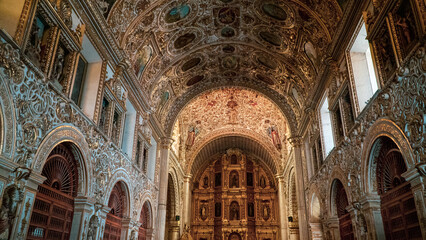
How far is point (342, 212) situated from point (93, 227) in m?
9.14

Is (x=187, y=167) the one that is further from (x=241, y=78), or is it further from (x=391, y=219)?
(x=391, y=219)

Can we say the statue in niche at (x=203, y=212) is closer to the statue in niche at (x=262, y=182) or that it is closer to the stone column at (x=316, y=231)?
the statue in niche at (x=262, y=182)

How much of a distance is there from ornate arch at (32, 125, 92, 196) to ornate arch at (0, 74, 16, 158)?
0.90 m

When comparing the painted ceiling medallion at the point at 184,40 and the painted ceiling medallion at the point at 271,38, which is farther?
the painted ceiling medallion at the point at 184,40

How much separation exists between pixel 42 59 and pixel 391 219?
33.0 feet

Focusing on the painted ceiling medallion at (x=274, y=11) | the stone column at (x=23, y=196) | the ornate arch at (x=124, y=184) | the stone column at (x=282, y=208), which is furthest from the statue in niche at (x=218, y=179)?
the stone column at (x=23, y=196)

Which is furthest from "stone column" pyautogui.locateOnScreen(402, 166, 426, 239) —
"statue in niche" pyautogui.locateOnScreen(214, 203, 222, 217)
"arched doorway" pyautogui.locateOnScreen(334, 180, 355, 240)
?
"statue in niche" pyautogui.locateOnScreen(214, 203, 222, 217)

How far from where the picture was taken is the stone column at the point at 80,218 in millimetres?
9414

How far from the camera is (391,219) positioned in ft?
28.5

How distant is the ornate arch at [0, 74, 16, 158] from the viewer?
6.52m

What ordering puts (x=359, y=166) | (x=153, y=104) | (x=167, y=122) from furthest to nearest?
(x=167, y=122)
(x=153, y=104)
(x=359, y=166)

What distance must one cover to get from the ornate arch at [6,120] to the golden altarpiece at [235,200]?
86.5 feet

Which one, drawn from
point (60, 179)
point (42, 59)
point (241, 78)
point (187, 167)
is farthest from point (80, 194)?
point (187, 167)

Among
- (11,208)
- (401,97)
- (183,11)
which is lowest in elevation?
(11,208)
